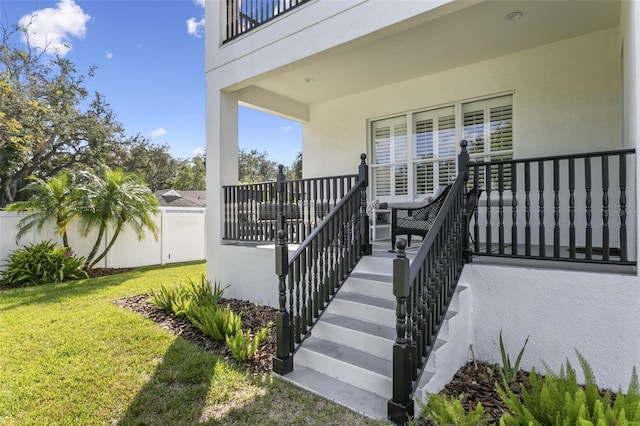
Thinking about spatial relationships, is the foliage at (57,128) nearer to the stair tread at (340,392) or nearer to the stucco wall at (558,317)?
the stair tread at (340,392)

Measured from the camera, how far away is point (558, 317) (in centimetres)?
321

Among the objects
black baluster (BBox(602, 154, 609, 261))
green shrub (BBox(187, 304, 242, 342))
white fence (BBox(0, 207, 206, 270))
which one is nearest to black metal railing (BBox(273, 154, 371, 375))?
green shrub (BBox(187, 304, 242, 342))

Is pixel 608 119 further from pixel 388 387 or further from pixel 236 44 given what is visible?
pixel 236 44

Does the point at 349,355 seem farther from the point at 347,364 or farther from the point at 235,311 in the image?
the point at 235,311

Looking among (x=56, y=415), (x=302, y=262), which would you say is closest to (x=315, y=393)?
(x=302, y=262)

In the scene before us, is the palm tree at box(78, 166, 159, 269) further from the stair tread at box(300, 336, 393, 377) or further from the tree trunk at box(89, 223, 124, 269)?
the stair tread at box(300, 336, 393, 377)

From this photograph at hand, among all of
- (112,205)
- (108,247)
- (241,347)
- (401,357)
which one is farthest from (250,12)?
(108,247)

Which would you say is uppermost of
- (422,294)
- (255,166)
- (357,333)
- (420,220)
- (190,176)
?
(255,166)

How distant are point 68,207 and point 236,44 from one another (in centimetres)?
575

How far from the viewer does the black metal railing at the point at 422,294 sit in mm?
2570

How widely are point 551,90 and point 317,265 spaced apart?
4.63m

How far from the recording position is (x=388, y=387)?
2.88 m

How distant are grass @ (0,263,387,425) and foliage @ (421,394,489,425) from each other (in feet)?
1.49

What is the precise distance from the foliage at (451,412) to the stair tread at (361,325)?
74cm
